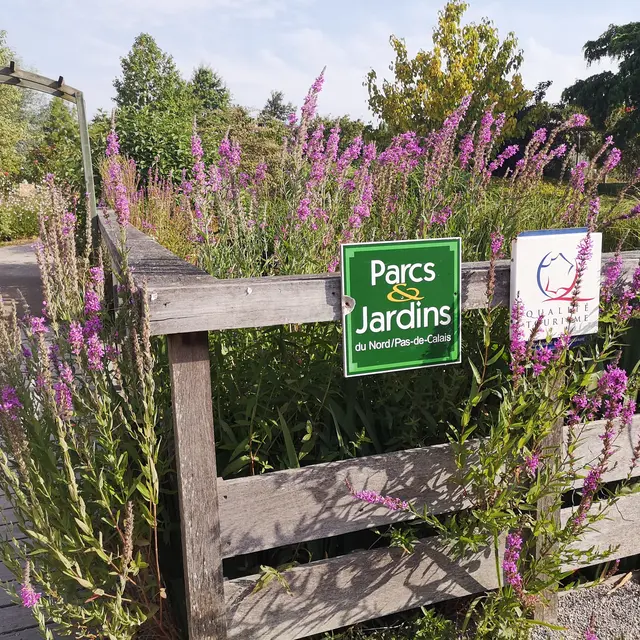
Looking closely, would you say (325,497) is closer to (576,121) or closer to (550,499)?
(550,499)

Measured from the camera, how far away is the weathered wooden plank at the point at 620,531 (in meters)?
2.39

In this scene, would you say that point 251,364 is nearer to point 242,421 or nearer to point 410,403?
point 242,421

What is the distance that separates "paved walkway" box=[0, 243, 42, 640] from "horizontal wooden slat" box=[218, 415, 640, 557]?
65 cm

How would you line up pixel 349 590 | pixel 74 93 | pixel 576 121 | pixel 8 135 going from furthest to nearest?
pixel 8 135 < pixel 74 93 < pixel 576 121 < pixel 349 590

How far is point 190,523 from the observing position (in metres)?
1.79

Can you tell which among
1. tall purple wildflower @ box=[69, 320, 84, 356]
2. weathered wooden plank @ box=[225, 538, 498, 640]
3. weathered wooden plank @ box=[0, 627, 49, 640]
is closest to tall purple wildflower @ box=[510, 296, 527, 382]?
weathered wooden plank @ box=[225, 538, 498, 640]

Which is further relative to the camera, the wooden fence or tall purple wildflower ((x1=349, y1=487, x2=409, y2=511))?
tall purple wildflower ((x1=349, y1=487, x2=409, y2=511))

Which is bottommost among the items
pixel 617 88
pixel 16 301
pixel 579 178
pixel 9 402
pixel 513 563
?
pixel 513 563

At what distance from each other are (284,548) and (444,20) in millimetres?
17834

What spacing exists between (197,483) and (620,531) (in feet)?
5.64

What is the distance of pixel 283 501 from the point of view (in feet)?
6.22

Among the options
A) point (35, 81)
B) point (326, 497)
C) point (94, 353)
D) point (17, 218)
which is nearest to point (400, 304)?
point (326, 497)

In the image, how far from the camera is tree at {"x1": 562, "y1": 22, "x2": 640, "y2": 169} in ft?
98.6

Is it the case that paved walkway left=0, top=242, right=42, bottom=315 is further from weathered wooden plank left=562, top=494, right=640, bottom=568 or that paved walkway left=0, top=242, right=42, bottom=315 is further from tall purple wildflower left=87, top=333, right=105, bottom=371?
weathered wooden plank left=562, top=494, right=640, bottom=568
